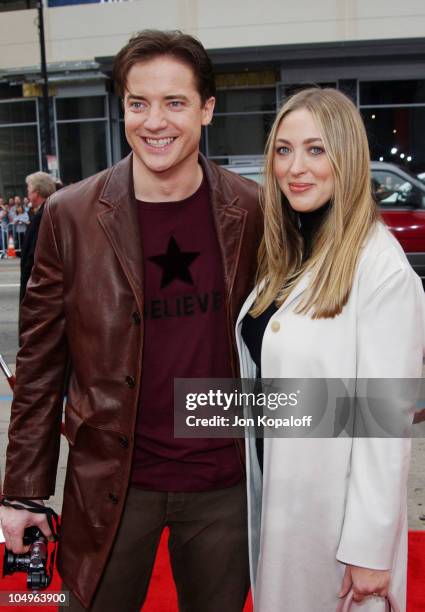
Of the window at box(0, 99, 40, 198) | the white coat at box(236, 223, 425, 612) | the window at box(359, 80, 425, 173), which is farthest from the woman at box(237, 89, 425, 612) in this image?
the window at box(0, 99, 40, 198)

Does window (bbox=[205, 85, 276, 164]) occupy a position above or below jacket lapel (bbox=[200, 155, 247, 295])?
above

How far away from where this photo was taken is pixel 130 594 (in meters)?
2.14

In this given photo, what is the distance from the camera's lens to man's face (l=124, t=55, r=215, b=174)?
2.09 meters

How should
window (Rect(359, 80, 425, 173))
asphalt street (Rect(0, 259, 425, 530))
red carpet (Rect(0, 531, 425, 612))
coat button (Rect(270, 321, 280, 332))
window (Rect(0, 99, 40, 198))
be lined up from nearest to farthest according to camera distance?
coat button (Rect(270, 321, 280, 332)), red carpet (Rect(0, 531, 425, 612)), asphalt street (Rect(0, 259, 425, 530)), window (Rect(359, 80, 425, 173)), window (Rect(0, 99, 40, 198))

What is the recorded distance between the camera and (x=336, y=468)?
201 centimetres

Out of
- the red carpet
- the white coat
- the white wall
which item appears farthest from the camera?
the white wall

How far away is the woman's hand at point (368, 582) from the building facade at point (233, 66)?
18.6 m

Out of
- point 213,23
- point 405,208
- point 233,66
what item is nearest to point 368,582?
point 405,208

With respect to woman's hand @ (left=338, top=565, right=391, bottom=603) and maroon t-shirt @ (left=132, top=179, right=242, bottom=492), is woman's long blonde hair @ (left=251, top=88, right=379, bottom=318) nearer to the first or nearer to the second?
maroon t-shirt @ (left=132, top=179, right=242, bottom=492)

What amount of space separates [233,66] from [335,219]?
66.3ft

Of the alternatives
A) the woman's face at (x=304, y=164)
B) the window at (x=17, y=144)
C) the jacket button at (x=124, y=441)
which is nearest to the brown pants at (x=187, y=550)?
the jacket button at (x=124, y=441)

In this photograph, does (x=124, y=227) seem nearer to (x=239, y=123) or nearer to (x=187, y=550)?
(x=187, y=550)

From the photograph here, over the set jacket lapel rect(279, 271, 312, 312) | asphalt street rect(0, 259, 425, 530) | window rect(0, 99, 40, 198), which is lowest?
asphalt street rect(0, 259, 425, 530)

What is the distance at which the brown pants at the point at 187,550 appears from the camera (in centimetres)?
210
